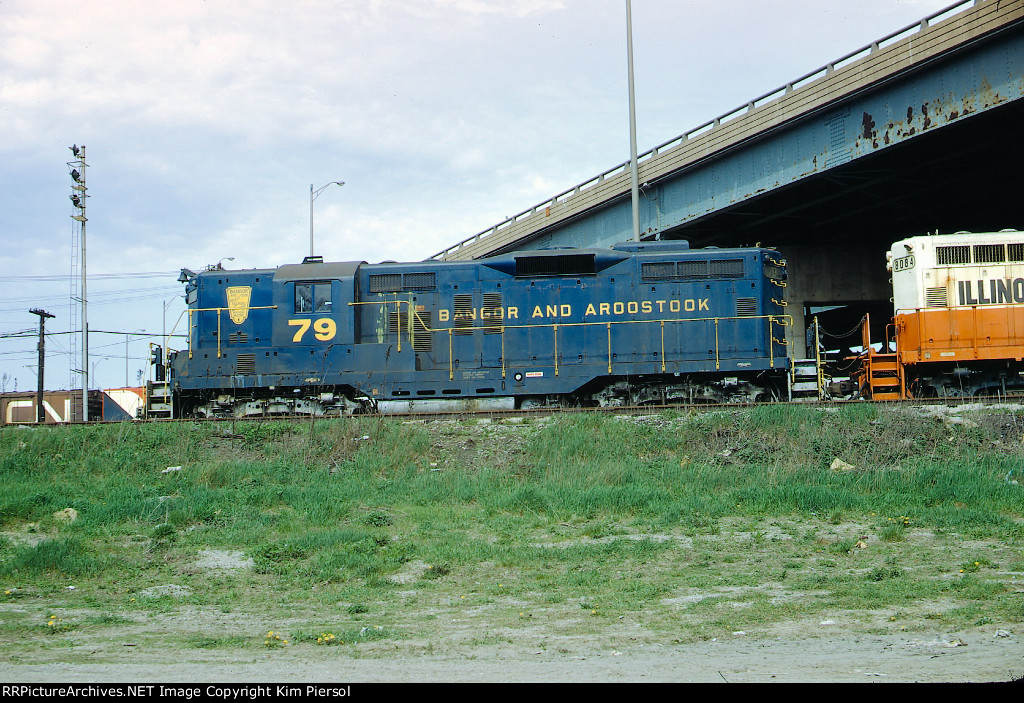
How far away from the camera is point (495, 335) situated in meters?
20.5

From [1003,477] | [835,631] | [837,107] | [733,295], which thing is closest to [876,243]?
[837,107]

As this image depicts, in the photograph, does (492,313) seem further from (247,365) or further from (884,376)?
(884,376)

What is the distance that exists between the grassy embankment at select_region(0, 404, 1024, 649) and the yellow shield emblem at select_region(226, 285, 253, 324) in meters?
3.71

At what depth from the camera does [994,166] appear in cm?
2552

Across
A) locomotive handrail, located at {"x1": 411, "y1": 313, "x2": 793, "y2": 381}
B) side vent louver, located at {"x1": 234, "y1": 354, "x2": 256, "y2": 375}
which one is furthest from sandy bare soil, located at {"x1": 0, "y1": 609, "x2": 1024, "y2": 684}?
side vent louver, located at {"x1": 234, "y1": 354, "x2": 256, "y2": 375}

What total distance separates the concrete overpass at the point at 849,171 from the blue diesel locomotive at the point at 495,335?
5548mm

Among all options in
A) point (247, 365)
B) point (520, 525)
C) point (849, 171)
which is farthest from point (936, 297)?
point (247, 365)

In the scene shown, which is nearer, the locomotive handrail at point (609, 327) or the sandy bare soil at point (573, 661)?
the sandy bare soil at point (573, 661)

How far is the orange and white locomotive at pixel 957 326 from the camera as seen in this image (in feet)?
63.6

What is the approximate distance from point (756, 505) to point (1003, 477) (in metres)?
4.13

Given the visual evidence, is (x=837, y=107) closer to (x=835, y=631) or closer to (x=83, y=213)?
(x=835, y=631)

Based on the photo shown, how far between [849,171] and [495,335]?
12.1 m

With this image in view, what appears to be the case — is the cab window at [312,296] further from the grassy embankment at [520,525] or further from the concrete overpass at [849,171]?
the concrete overpass at [849,171]

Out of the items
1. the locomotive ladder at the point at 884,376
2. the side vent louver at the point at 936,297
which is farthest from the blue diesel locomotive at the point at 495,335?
the side vent louver at the point at 936,297
